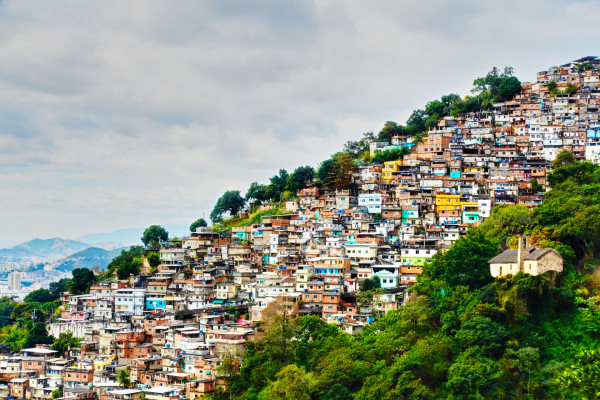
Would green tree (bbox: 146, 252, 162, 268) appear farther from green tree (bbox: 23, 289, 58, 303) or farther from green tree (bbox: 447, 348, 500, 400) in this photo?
green tree (bbox: 447, 348, 500, 400)

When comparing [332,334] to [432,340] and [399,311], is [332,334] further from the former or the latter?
[432,340]

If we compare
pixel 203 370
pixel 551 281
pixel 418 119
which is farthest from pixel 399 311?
pixel 418 119

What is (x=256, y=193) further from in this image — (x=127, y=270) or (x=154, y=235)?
(x=127, y=270)

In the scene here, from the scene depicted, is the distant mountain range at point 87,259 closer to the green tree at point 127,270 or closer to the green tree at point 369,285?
the green tree at point 127,270

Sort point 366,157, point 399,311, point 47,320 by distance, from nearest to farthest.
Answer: point 399,311 → point 47,320 → point 366,157

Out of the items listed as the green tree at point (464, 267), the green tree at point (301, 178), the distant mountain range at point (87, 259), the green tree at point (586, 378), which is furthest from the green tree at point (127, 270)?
the distant mountain range at point (87, 259)

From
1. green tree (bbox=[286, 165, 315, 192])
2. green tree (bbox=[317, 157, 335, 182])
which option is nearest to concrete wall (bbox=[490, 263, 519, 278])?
green tree (bbox=[317, 157, 335, 182])
